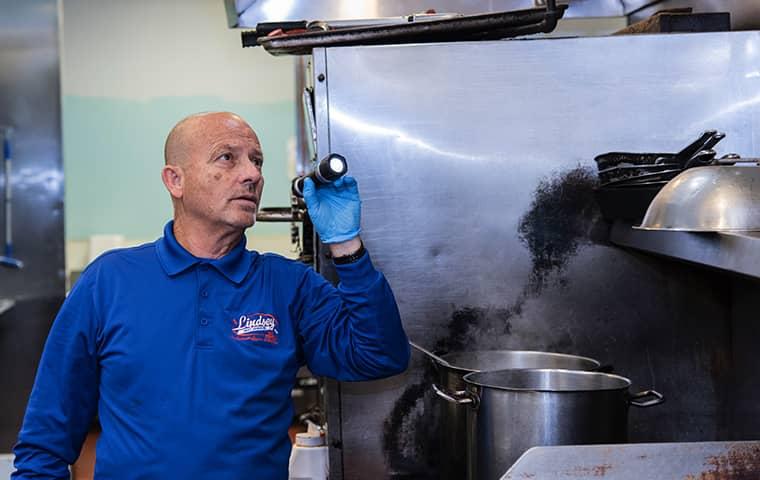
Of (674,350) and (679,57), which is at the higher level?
(679,57)

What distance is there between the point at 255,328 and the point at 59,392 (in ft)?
1.41

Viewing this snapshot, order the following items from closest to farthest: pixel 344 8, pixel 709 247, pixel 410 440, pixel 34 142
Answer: pixel 709 247 → pixel 410 440 → pixel 344 8 → pixel 34 142

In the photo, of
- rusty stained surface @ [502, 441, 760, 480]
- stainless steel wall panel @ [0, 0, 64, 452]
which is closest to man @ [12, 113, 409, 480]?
rusty stained surface @ [502, 441, 760, 480]

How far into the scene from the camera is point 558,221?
7.92ft

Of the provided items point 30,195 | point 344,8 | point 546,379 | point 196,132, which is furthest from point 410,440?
point 30,195

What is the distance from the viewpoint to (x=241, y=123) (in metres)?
2.07

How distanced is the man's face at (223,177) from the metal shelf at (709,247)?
0.88m

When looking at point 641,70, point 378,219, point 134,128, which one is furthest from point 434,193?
point 134,128

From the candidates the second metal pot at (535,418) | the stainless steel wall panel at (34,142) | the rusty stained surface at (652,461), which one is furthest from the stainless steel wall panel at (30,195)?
the rusty stained surface at (652,461)

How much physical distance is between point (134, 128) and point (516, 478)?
5.39 meters

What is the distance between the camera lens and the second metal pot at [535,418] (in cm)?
184

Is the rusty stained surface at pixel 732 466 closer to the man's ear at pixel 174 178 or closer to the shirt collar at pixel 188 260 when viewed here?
the shirt collar at pixel 188 260

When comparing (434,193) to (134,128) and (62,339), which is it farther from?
(134,128)

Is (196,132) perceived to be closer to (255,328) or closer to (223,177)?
(223,177)
